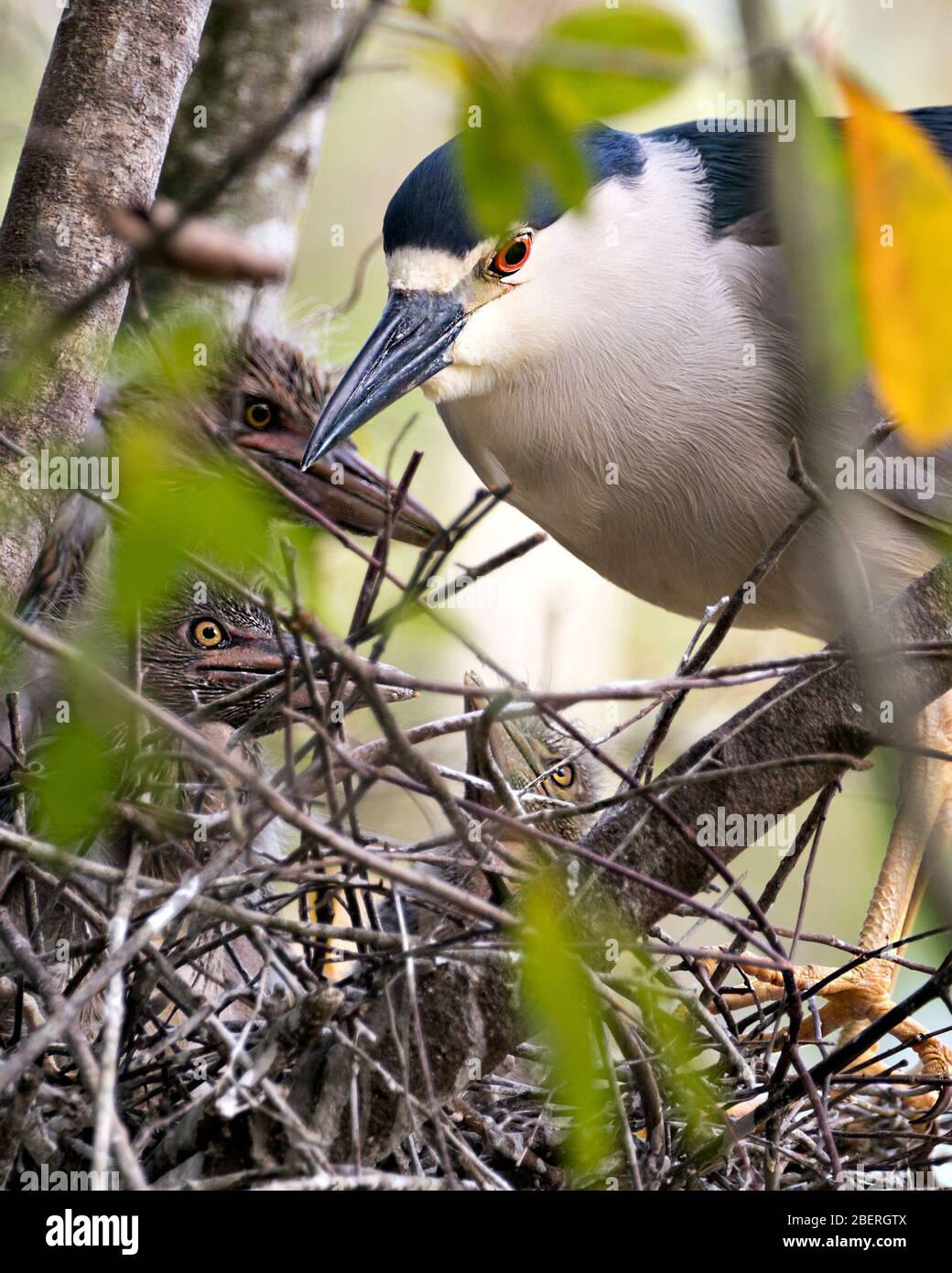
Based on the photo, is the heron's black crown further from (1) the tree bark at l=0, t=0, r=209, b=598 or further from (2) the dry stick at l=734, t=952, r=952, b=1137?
(2) the dry stick at l=734, t=952, r=952, b=1137

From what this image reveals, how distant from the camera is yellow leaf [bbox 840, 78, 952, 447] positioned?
1.60 ft

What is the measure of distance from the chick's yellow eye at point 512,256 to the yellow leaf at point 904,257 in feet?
4.54

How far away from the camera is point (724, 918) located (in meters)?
0.97

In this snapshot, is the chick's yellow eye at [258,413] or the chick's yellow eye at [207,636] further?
the chick's yellow eye at [258,413]

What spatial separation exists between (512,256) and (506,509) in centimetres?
208

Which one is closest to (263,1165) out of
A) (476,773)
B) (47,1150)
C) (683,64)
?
(47,1150)

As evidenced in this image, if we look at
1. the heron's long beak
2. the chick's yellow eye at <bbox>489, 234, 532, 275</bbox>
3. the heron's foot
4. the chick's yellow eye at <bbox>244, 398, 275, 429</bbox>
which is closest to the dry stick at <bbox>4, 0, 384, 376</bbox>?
the heron's long beak

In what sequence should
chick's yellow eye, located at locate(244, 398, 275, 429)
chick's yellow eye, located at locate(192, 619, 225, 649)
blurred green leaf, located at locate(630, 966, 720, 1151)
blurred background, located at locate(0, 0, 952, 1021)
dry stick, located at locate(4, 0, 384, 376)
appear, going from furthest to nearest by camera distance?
1. blurred background, located at locate(0, 0, 952, 1021)
2. chick's yellow eye, located at locate(244, 398, 275, 429)
3. chick's yellow eye, located at locate(192, 619, 225, 649)
4. blurred green leaf, located at locate(630, 966, 720, 1151)
5. dry stick, located at locate(4, 0, 384, 376)

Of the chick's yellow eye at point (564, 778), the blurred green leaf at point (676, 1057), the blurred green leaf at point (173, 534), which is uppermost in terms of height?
the chick's yellow eye at point (564, 778)

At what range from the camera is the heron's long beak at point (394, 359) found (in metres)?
1.77

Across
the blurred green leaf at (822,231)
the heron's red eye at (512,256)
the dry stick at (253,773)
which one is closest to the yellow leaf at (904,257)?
the blurred green leaf at (822,231)

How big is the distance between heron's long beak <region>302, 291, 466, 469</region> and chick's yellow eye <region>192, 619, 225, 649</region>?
1.01 ft

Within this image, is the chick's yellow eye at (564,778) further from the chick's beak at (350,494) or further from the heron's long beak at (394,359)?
the heron's long beak at (394,359)

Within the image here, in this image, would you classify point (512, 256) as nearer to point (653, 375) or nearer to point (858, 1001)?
point (653, 375)
